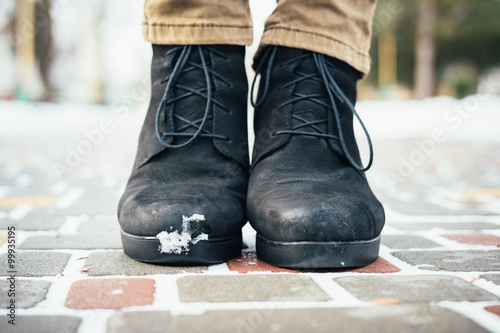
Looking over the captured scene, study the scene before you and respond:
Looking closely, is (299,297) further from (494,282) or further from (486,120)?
(486,120)

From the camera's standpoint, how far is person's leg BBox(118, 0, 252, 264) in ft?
3.61

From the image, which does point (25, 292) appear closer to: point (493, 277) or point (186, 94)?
point (186, 94)

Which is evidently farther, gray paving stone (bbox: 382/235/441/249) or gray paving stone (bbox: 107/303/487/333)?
gray paving stone (bbox: 382/235/441/249)

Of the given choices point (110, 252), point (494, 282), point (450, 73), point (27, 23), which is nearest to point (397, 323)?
point (494, 282)

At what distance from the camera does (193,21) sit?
118 centimetres

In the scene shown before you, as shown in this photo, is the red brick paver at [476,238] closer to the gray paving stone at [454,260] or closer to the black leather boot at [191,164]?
the gray paving stone at [454,260]

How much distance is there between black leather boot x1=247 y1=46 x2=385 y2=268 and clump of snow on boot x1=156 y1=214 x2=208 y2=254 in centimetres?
16

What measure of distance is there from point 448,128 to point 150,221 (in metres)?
8.69

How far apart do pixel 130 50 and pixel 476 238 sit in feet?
63.2

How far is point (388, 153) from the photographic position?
4.71 m

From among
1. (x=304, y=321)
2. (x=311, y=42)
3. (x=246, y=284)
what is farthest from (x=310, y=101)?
(x=304, y=321)

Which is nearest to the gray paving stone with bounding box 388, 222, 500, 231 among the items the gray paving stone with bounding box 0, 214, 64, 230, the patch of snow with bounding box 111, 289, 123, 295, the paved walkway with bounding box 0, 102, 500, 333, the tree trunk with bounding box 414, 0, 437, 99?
the paved walkway with bounding box 0, 102, 500, 333

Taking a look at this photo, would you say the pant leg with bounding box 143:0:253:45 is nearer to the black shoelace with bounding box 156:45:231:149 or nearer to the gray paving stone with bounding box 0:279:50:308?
the black shoelace with bounding box 156:45:231:149

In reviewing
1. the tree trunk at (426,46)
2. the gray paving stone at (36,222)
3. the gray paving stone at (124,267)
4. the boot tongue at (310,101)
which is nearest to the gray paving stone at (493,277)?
the boot tongue at (310,101)
